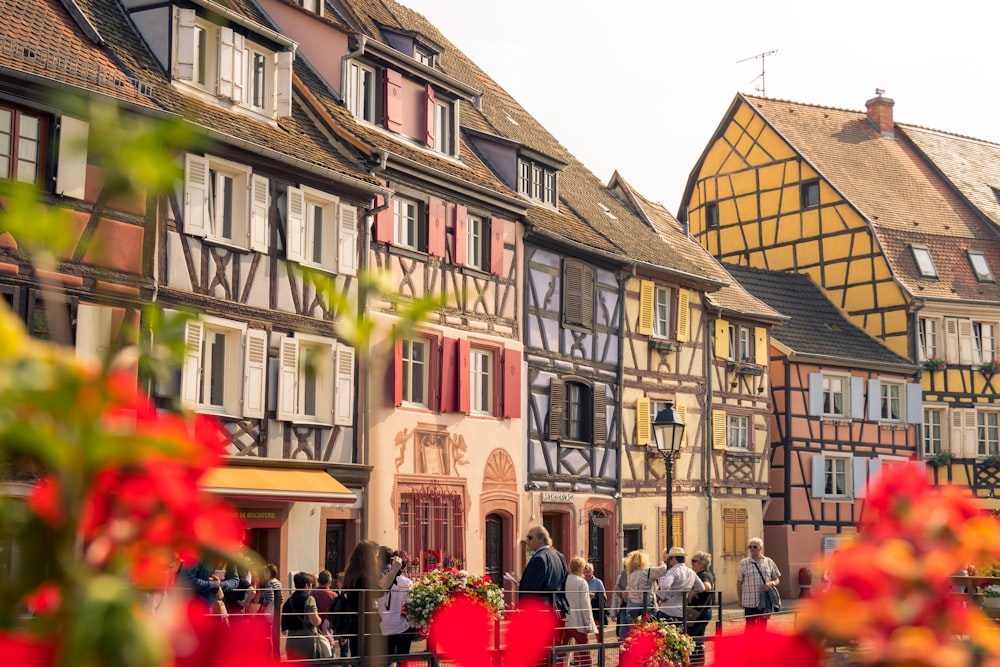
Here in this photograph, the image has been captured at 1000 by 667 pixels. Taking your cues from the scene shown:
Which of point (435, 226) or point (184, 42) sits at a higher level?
point (184, 42)

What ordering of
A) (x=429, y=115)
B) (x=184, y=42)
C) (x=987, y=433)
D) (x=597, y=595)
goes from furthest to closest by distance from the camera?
(x=987, y=433) < (x=429, y=115) < (x=184, y=42) < (x=597, y=595)

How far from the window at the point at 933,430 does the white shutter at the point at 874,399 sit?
2.28 m

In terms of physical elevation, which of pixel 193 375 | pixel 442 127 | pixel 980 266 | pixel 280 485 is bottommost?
pixel 280 485

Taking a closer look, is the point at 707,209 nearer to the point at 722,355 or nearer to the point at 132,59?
the point at 722,355

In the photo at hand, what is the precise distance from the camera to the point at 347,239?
21.3 m

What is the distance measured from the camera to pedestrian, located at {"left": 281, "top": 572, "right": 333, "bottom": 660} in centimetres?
1142

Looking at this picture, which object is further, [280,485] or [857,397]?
[857,397]

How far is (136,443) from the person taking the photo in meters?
1.07

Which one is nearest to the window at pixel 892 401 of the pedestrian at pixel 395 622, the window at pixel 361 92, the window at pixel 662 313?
the window at pixel 662 313

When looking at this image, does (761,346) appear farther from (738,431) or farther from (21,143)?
(21,143)

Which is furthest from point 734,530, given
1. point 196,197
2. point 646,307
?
point 196,197

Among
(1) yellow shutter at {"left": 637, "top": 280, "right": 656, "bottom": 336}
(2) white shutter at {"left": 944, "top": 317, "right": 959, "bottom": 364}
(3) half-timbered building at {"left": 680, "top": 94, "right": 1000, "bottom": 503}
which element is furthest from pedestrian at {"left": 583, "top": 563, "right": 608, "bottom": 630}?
(2) white shutter at {"left": 944, "top": 317, "right": 959, "bottom": 364}

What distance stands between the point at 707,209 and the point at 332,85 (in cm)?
2269

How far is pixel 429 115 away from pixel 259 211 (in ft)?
17.6
